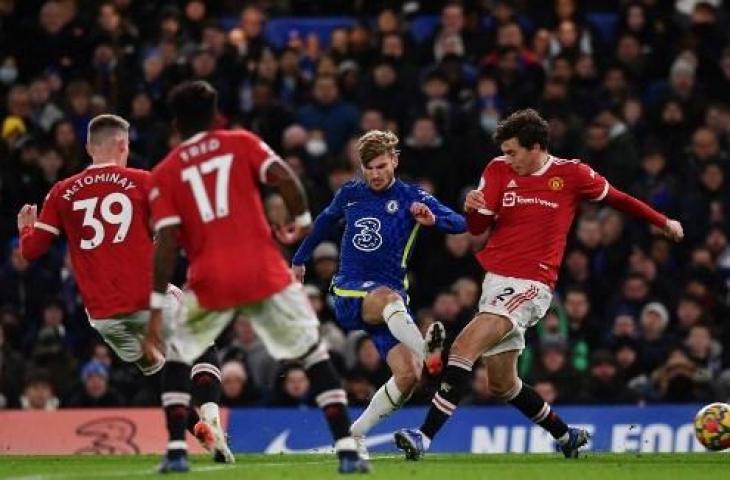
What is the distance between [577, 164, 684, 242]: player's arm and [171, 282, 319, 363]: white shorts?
11.5 ft

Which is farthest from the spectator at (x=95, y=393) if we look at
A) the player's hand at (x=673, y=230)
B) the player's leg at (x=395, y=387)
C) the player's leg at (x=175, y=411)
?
the player's leg at (x=175, y=411)

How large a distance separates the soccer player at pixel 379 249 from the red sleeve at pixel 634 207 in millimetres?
1210

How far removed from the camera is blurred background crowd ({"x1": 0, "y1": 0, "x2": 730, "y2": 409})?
2005 centimetres

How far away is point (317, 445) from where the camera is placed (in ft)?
61.1

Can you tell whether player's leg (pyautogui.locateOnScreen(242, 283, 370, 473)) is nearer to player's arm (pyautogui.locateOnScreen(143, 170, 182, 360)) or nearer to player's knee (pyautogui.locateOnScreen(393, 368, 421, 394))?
player's arm (pyautogui.locateOnScreen(143, 170, 182, 360))

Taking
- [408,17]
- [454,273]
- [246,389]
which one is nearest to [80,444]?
[246,389]

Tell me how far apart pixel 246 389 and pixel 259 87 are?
4.31 metres

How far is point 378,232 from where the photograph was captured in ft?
48.0

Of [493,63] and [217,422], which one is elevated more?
[493,63]

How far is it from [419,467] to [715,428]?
2715 millimetres

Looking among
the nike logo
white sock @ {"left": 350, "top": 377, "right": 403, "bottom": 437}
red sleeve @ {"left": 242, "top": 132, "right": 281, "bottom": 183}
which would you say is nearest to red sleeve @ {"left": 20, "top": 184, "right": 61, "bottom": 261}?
red sleeve @ {"left": 242, "top": 132, "right": 281, "bottom": 183}

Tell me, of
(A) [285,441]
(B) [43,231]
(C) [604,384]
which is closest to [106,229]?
(B) [43,231]

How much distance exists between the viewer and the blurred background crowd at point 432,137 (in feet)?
65.8

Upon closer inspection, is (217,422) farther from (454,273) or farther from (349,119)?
(349,119)
